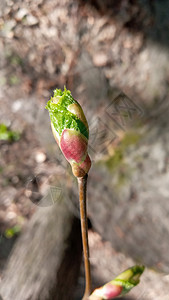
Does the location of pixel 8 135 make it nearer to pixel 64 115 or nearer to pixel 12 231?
pixel 12 231

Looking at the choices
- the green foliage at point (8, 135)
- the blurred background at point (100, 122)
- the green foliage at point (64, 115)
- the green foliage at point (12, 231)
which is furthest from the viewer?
the green foliage at point (8, 135)

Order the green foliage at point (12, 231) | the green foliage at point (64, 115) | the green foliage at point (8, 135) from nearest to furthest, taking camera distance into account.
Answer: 1. the green foliage at point (64, 115)
2. the green foliage at point (12, 231)
3. the green foliage at point (8, 135)

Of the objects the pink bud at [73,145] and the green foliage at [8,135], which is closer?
the pink bud at [73,145]

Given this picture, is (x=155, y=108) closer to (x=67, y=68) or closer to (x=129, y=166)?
(x=129, y=166)

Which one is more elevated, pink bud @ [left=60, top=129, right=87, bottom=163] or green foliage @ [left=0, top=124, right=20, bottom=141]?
green foliage @ [left=0, top=124, right=20, bottom=141]

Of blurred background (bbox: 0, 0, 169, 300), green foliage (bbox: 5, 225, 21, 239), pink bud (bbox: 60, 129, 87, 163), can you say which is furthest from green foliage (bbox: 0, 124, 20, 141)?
pink bud (bbox: 60, 129, 87, 163)

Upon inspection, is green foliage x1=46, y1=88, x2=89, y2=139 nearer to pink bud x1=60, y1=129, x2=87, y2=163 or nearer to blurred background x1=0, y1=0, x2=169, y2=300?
pink bud x1=60, y1=129, x2=87, y2=163

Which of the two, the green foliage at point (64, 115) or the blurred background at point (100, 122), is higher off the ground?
the blurred background at point (100, 122)

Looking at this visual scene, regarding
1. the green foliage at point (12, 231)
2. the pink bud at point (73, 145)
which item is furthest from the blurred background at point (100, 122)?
the pink bud at point (73, 145)

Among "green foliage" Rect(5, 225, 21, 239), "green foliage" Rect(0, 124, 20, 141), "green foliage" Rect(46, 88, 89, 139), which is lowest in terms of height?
"green foliage" Rect(46, 88, 89, 139)

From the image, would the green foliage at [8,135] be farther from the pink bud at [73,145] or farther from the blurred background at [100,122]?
the pink bud at [73,145]
